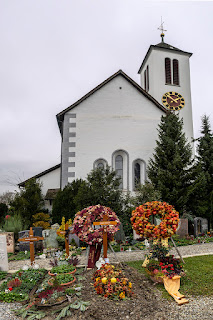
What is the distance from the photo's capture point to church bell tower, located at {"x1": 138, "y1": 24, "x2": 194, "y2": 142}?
23969 mm

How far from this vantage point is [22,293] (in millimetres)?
5988

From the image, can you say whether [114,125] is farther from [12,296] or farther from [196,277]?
[12,296]

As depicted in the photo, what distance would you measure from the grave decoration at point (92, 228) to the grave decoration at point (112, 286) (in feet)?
5.20

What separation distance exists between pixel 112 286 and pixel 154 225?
2.19 meters

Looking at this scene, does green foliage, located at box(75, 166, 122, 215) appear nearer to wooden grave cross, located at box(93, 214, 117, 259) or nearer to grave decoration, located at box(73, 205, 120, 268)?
grave decoration, located at box(73, 205, 120, 268)

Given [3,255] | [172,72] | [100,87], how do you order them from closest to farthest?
1. [3,255]
2. [100,87]
3. [172,72]

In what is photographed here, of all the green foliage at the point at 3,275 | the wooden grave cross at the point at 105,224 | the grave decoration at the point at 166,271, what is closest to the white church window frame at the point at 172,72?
the wooden grave cross at the point at 105,224

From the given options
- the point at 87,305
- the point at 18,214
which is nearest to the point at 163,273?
the point at 87,305

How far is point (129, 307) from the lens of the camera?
5055mm

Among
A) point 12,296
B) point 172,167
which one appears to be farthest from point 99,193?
point 12,296

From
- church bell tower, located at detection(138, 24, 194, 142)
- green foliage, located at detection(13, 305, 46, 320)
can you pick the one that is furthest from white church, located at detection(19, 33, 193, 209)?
green foliage, located at detection(13, 305, 46, 320)

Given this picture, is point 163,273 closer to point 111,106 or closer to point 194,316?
point 194,316

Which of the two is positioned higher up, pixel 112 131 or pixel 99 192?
pixel 112 131

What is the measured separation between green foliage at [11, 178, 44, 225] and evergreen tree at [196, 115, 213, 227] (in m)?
9.84
